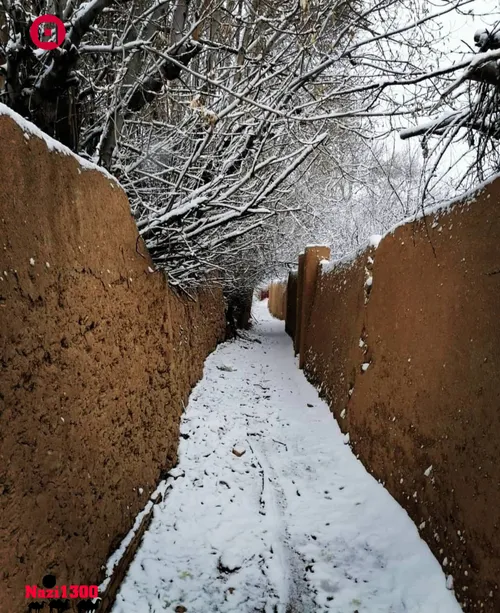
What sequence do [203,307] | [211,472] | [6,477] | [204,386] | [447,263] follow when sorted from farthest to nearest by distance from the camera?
1. [203,307]
2. [204,386]
3. [211,472]
4. [447,263]
5. [6,477]

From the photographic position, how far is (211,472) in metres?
3.97

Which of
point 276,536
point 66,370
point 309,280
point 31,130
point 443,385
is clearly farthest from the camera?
point 309,280

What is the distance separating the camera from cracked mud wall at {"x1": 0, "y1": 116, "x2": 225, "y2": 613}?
1.55 metres

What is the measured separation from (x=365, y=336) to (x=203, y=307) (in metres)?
3.91

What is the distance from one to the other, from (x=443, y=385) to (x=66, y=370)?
218 cm

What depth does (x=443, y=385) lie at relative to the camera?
2.55 meters

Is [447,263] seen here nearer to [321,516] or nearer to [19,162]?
[321,516]

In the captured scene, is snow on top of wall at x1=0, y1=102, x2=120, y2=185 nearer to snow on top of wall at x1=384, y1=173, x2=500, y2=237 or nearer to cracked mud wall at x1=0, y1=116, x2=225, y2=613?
cracked mud wall at x1=0, y1=116, x2=225, y2=613

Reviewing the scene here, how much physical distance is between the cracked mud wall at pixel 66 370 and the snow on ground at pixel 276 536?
0.40 m

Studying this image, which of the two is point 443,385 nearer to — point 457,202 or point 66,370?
point 457,202

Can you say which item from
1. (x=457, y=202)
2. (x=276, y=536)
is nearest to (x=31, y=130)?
(x=457, y=202)

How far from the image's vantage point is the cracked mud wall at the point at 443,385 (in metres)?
2.05

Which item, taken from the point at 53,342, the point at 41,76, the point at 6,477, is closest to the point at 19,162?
the point at 53,342

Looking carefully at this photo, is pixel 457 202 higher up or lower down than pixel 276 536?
higher up
